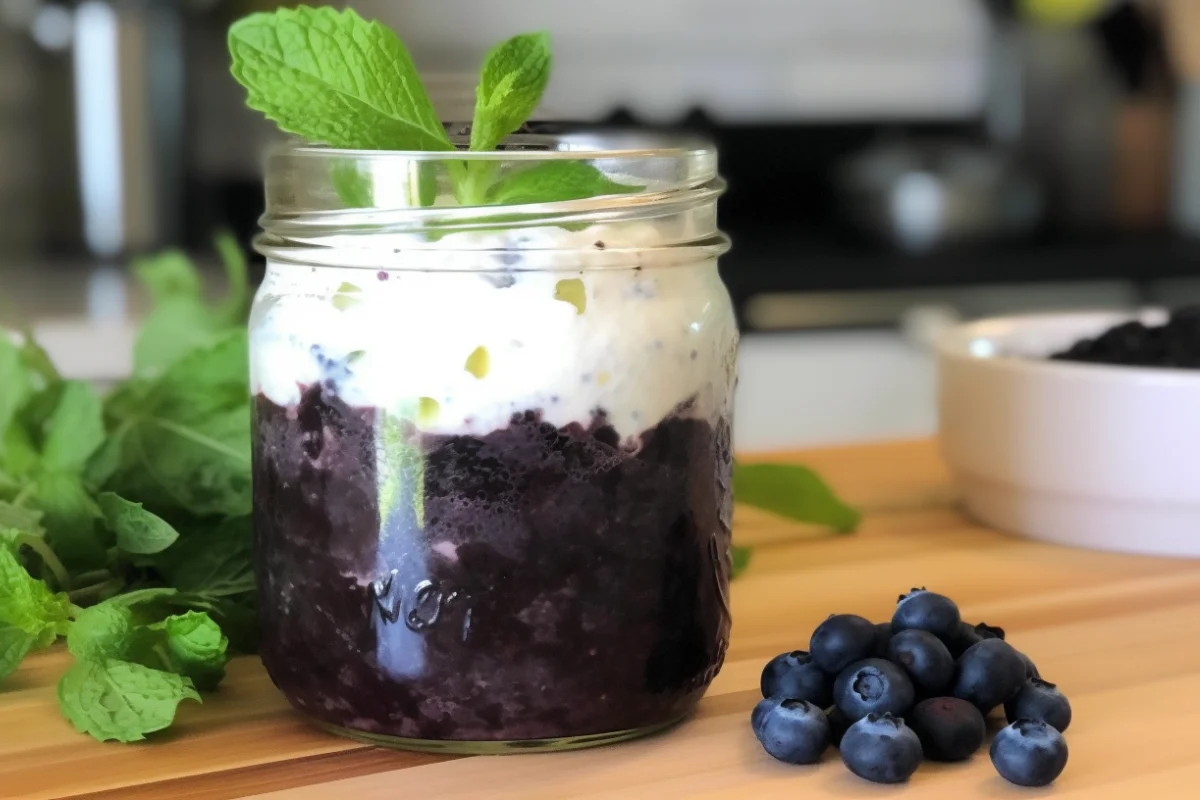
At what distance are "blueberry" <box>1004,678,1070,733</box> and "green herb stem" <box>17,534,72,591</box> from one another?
1.33 ft

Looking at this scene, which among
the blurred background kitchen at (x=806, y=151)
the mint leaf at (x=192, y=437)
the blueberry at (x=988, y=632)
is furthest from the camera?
the blurred background kitchen at (x=806, y=151)

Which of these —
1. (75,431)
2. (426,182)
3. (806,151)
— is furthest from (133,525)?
(806,151)

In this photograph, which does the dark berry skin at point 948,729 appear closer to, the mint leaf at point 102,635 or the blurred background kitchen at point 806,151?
the mint leaf at point 102,635

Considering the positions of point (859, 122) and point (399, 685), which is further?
point (859, 122)

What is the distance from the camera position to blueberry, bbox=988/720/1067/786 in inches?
18.5

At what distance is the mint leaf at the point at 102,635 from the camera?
0.52 metres

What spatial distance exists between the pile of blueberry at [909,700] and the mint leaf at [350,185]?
24cm

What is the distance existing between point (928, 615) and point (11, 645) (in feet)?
1.22

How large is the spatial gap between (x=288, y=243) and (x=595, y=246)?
124 millimetres

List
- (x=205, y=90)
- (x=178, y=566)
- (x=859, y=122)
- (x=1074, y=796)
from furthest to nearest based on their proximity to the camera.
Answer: (x=859, y=122), (x=205, y=90), (x=178, y=566), (x=1074, y=796)

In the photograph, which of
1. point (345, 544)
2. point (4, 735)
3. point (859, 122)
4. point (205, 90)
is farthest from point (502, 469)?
point (859, 122)

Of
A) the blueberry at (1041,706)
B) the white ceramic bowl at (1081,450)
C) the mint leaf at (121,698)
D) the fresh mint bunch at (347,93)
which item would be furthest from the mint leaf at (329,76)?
the white ceramic bowl at (1081,450)

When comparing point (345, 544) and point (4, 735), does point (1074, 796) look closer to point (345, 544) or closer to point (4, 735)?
point (345, 544)

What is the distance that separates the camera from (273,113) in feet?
1.66
